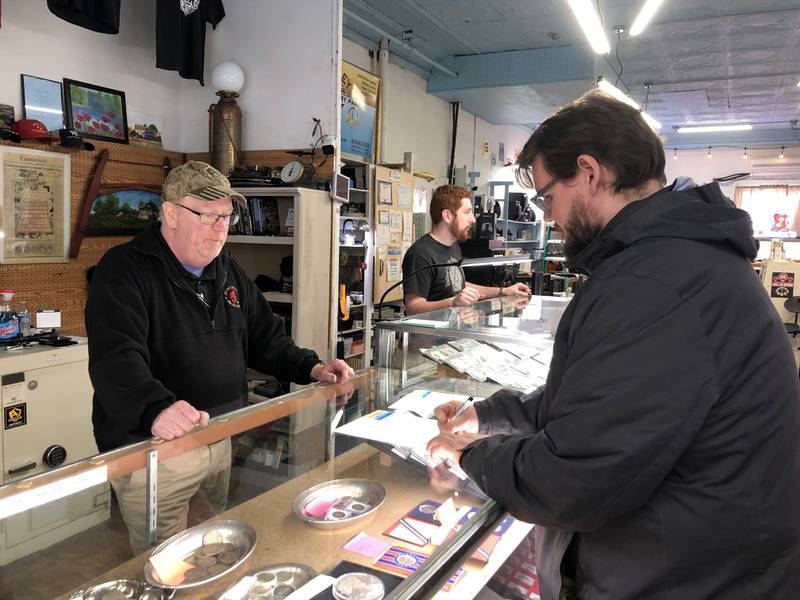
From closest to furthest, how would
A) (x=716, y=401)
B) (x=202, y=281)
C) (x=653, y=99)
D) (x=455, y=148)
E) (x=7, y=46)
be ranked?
(x=716, y=401) → (x=202, y=281) → (x=7, y=46) → (x=455, y=148) → (x=653, y=99)

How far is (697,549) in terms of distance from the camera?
3.31 feet

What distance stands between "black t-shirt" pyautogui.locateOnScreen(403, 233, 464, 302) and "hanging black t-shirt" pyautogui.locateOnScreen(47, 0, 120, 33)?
7.57 ft

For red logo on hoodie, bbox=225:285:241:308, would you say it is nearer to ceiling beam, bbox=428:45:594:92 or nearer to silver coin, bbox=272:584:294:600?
silver coin, bbox=272:584:294:600

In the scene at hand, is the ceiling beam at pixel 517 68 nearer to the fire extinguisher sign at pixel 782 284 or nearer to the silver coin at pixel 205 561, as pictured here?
the fire extinguisher sign at pixel 782 284

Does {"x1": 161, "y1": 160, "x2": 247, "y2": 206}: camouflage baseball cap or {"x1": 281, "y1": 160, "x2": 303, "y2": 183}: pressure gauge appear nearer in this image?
{"x1": 161, "y1": 160, "x2": 247, "y2": 206}: camouflage baseball cap

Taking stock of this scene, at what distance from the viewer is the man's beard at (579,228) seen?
4.05 ft

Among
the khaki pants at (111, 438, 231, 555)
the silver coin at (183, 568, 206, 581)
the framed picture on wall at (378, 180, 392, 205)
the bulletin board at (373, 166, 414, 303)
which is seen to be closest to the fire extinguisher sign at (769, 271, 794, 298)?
the bulletin board at (373, 166, 414, 303)

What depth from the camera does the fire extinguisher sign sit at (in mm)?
6910

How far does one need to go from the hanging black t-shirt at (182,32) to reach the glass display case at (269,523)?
11.0 ft

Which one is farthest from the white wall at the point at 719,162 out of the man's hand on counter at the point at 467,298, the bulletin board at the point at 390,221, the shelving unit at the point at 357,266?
the man's hand on counter at the point at 467,298

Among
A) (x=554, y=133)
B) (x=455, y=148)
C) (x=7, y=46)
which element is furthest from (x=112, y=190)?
(x=455, y=148)

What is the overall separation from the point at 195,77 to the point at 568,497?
170 inches

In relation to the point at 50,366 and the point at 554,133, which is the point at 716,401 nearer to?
the point at 554,133

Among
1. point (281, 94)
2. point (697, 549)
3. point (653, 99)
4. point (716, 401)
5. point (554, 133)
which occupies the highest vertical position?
point (653, 99)
